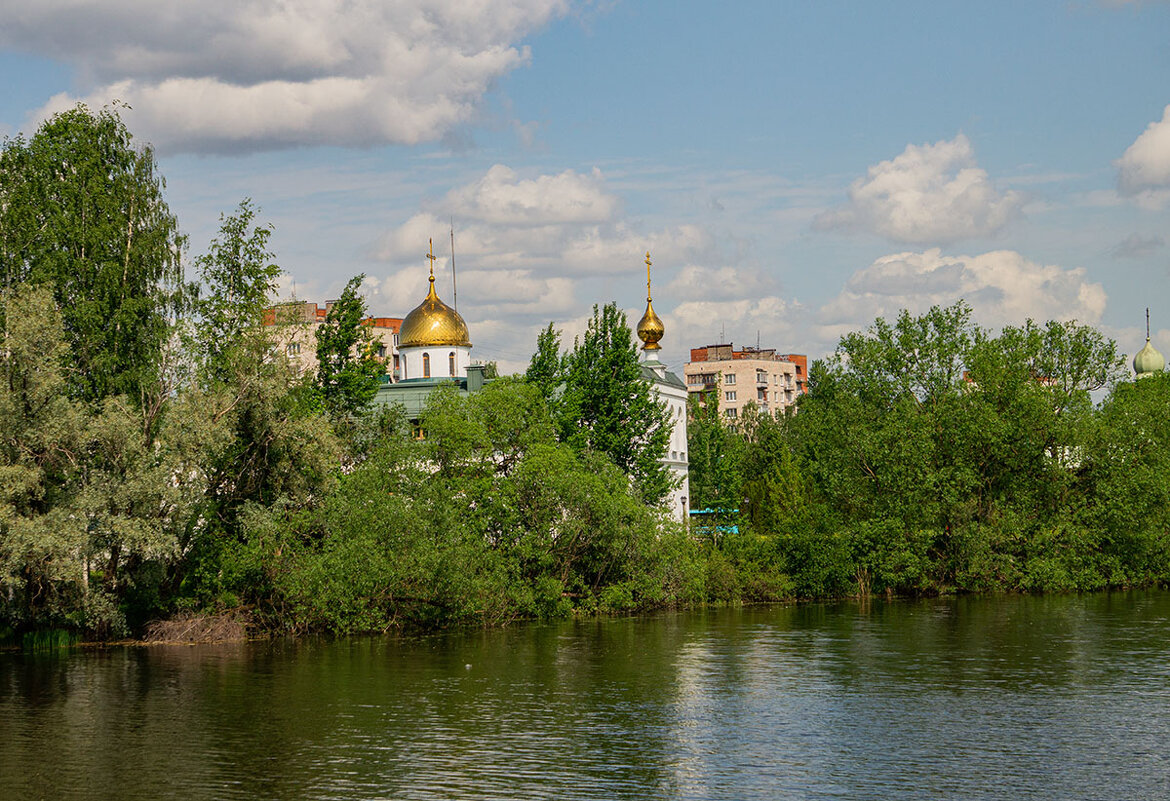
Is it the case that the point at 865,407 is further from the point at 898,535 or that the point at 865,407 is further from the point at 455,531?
the point at 455,531

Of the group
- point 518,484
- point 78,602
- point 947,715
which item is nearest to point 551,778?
point 947,715

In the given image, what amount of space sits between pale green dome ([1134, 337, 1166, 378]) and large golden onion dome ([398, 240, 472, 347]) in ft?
295

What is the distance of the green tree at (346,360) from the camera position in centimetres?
5828

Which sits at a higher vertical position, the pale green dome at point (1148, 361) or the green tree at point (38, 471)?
the pale green dome at point (1148, 361)

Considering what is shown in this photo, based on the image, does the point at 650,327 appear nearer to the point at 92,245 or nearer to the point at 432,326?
the point at 432,326

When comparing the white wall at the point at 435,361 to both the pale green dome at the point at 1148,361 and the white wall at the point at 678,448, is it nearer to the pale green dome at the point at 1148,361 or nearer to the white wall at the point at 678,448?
the white wall at the point at 678,448

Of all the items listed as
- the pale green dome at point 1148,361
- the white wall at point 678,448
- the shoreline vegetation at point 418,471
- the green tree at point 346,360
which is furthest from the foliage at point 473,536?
the pale green dome at point 1148,361

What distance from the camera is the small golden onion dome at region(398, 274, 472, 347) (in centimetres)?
7838

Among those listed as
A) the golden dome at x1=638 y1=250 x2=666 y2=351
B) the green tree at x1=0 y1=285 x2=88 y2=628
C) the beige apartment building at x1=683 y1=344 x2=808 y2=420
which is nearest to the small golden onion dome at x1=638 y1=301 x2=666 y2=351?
the golden dome at x1=638 y1=250 x2=666 y2=351

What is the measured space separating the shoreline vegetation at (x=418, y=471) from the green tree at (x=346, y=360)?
0.13m

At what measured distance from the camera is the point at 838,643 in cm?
4066

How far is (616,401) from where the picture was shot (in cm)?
6350

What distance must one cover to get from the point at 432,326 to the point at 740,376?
3507 inches

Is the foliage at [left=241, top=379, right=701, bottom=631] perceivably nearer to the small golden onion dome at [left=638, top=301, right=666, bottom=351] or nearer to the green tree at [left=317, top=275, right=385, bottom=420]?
the green tree at [left=317, top=275, right=385, bottom=420]
